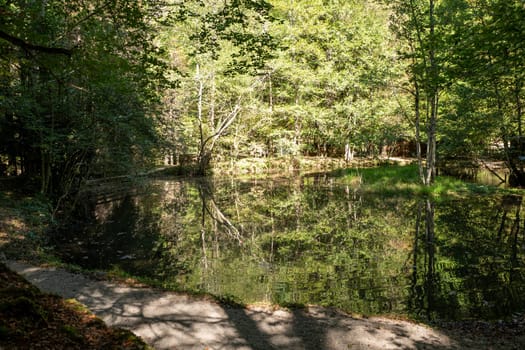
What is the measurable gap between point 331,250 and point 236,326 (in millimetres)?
6134

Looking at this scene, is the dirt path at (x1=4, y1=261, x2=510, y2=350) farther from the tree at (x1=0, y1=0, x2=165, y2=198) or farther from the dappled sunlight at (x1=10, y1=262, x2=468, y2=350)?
the tree at (x1=0, y1=0, x2=165, y2=198)

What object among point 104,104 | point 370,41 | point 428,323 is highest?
point 370,41

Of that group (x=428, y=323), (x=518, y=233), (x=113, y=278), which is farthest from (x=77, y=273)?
(x=518, y=233)

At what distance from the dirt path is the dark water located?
98 cm

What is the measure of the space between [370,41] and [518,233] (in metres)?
24.9

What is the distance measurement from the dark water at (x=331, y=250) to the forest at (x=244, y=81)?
14.0ft

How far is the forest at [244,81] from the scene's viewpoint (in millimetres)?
9906

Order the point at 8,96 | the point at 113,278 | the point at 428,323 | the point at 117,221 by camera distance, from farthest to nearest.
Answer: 1. the point at 117,221
2. the point at 8,96
3. the point at 113,278
4. the point at 428,323

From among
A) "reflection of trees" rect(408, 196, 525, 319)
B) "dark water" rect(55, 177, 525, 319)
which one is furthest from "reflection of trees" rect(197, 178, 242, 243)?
"reflection of trees" rect(408, 196, 525, 319)

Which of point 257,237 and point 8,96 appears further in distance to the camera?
point 8,96

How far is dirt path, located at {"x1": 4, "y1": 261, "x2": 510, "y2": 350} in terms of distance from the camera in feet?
19.2

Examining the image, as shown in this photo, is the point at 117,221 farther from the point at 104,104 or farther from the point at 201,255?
the point at 201,255

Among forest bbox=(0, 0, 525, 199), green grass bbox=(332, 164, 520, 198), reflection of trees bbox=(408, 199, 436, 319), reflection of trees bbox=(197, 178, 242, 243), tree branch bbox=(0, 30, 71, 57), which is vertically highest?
forest bbox=(0, 0, 525, 199)

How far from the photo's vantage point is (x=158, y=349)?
17.8ft
